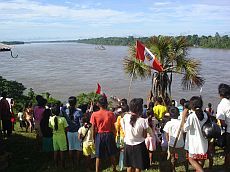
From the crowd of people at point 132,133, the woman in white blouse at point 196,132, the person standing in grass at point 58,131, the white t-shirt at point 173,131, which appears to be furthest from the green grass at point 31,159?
the woman in white blouse at point 196,132

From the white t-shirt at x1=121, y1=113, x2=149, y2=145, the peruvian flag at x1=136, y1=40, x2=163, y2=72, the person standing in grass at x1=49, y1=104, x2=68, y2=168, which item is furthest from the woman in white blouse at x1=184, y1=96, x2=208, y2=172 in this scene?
the peruvian flag at x1=136, y1=40, x2=163, y2=72

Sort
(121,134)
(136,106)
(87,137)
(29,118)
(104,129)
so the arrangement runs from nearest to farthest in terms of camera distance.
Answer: (136,106) < (104,129) < (121,134) < (87,137) < (29,118)

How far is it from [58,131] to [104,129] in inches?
52.8

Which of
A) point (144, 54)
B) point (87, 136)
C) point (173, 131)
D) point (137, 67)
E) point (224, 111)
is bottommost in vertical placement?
point (87, 136)

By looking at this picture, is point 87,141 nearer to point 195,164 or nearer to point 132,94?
point 195,164

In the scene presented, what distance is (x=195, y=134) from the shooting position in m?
5.57

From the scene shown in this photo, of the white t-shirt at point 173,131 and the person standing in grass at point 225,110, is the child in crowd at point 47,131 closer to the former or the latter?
the white t-shirt at point 173,131

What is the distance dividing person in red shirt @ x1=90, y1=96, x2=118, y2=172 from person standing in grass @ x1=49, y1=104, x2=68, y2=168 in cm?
102

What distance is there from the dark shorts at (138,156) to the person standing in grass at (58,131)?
193cm

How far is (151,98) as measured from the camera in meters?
12.2

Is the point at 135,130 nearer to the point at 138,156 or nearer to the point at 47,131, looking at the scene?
the point at 138,156

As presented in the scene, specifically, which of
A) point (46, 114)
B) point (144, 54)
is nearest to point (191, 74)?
point (144, 54)

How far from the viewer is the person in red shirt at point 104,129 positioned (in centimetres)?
625

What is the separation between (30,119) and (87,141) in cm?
480
